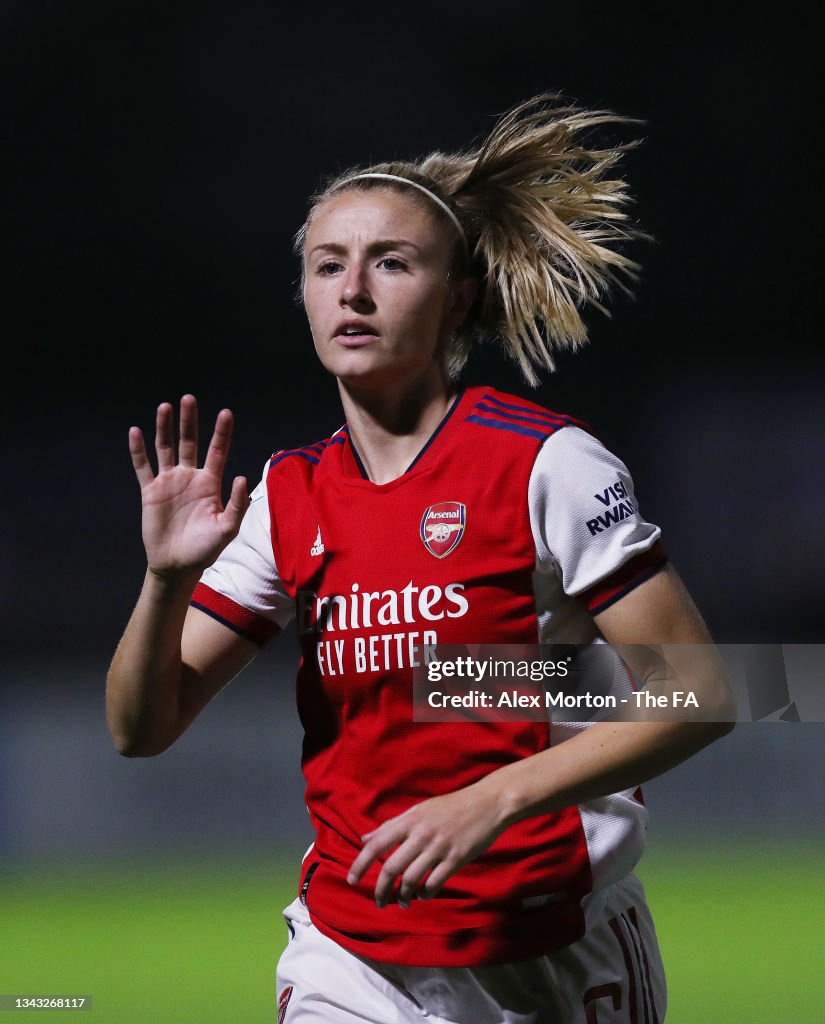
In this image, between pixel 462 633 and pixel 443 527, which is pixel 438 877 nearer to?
pixel 462 633

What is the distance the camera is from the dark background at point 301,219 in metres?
8.54

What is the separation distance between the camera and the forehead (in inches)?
80.3

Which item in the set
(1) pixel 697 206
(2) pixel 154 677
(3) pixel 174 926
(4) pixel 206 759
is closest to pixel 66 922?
(3) pixel 174 926

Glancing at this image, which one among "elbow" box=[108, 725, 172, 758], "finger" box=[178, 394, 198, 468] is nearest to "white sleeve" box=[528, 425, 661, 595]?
"finger" box=[178, 394, 198, 468]

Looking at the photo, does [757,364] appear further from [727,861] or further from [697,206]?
[727,861]

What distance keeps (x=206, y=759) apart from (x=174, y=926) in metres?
2.29

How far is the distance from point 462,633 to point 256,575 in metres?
0.44

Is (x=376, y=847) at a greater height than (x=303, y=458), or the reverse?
(x=303, y=458)

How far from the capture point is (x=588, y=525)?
183 centimetres

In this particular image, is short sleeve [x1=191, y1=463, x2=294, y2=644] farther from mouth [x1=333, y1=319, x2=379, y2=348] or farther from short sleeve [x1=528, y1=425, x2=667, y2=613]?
short sleeve [x1=528, y1=425, x2=667, y2=613]

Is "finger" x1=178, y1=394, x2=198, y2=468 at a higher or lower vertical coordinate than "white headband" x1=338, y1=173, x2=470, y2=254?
lower

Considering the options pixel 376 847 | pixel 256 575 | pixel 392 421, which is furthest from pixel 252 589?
pixel 376 847

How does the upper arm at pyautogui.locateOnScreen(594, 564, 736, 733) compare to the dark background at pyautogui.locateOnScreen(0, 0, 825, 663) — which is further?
the dark background at pyautogui.locateOnScreen(0, 0, 825, 663)

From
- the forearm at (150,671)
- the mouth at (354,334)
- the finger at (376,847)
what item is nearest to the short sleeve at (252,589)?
the forearm at (150,671)
